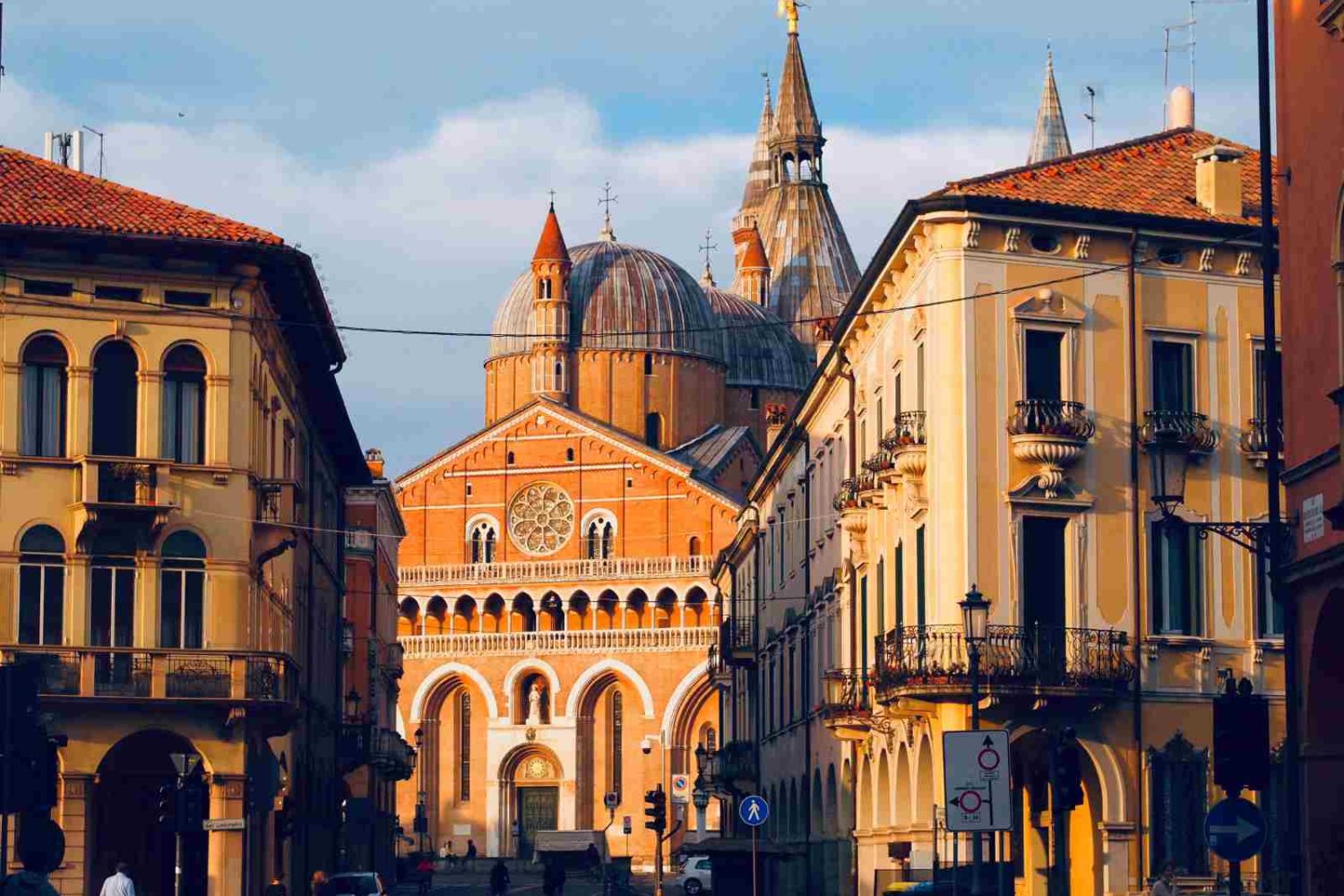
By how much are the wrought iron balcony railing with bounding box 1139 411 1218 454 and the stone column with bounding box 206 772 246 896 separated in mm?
14526

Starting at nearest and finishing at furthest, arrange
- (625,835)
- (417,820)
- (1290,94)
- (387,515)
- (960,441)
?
(1290,94), (960,441), (387,515), (417,820), (625,835)

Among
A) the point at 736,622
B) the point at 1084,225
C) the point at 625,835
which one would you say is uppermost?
the point at 1084,225

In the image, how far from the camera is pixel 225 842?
37094mm

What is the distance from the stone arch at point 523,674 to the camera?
326 feet

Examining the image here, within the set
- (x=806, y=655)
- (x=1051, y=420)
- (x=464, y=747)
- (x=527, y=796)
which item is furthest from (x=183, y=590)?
(x=464, y=747)

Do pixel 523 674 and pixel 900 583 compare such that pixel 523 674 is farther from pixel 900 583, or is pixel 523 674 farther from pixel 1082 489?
pixel 1082 489

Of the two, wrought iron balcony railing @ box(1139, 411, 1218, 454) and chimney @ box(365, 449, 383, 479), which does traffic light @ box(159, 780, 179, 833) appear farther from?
chimney @ box(365, 449, 383, 479)

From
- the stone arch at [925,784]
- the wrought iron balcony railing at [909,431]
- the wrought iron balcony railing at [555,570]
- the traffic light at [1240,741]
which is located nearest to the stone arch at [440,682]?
the wrought iron balcony railing at [555,570]

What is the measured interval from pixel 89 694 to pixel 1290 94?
2079cm

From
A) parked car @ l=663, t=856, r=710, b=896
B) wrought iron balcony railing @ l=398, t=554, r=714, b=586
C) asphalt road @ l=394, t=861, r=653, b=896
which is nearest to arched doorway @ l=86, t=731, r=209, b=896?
asphalt road @ l=394, t=861, r=653, b=896

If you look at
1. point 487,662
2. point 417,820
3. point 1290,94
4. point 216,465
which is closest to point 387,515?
point 417,820

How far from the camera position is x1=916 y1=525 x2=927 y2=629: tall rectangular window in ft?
122

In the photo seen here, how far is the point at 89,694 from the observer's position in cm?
3603

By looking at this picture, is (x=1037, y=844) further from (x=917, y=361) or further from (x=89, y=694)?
(x=89, y=694)
